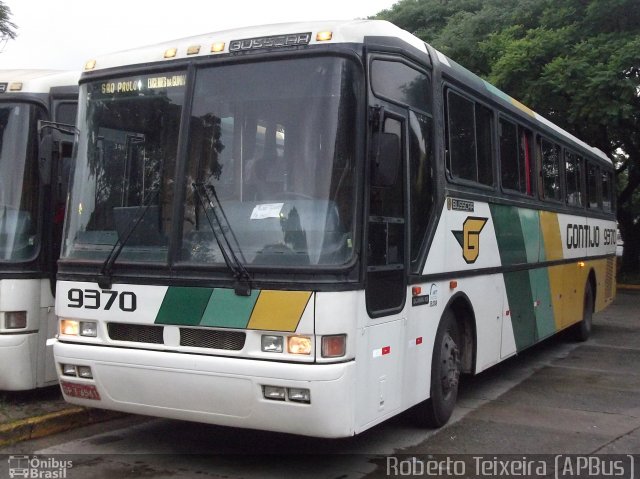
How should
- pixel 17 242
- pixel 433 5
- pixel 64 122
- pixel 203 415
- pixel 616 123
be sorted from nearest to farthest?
pixel 203 415 → pixel 17 242 → pixel 64 122 → pixel 616 123 → pixel 433 5

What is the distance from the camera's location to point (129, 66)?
6008mm

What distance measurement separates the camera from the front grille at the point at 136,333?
17.9 feet

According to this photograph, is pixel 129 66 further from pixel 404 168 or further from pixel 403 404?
pixel 403 404

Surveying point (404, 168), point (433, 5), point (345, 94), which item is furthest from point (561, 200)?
point (433, 5)

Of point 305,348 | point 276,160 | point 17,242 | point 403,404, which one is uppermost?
point 276,160

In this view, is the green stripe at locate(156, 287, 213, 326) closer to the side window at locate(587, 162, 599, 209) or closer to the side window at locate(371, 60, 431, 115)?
the side window at locate(371, 60, 431, 115)

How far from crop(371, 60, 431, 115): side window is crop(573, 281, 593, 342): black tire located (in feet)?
23.9

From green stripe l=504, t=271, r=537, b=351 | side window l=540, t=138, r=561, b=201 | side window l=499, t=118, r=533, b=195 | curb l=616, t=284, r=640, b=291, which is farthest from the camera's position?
curb l=616, t=284, r=640, b=291

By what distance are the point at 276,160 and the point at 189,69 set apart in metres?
1.05

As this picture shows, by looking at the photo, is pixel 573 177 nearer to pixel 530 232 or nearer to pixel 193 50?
pixel 530 232

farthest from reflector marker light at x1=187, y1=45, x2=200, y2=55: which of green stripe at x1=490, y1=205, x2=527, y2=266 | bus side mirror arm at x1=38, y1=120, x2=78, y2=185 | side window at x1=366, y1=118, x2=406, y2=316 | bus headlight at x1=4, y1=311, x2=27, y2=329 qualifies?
green stripe at x1=490, y1=205, x2=527, y2=266

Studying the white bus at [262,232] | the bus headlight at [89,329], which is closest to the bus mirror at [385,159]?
the white bus at [262,232]

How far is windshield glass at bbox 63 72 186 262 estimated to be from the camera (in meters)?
5.59

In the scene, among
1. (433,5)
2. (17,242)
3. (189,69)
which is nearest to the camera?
(189,69)
